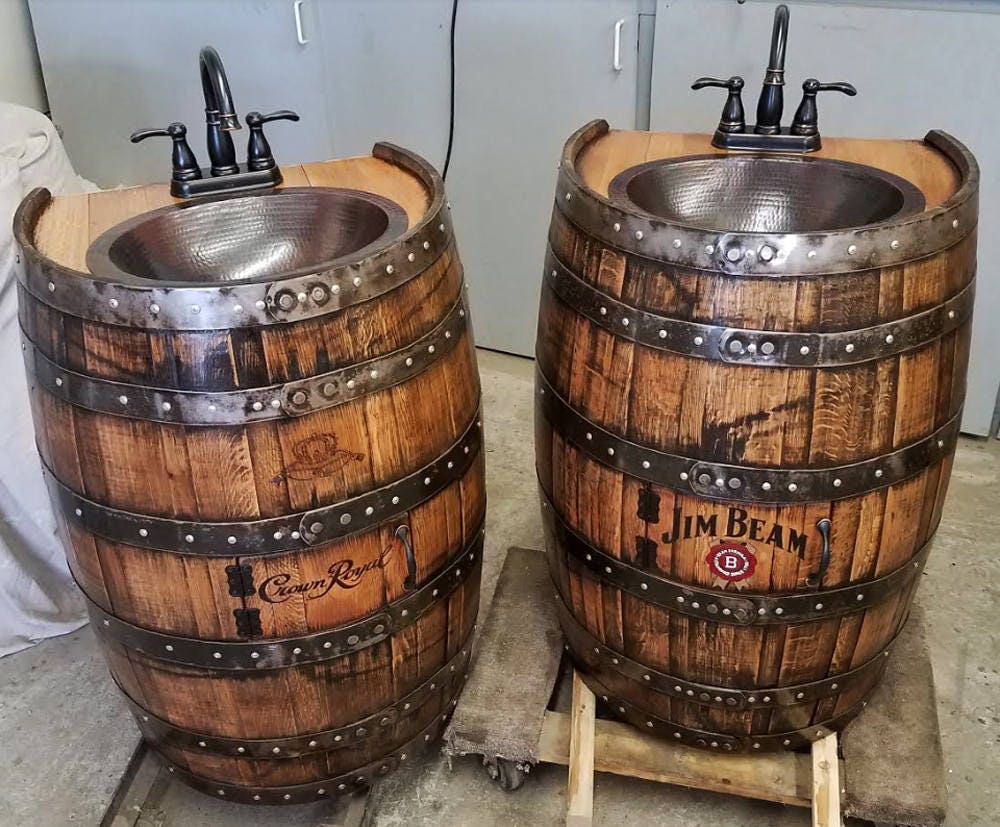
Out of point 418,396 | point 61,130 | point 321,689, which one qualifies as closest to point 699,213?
point 418,396

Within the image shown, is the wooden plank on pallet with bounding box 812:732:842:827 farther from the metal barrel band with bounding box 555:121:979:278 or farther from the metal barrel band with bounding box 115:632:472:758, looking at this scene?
the metal barrel band with bounding box 555:121:979:278

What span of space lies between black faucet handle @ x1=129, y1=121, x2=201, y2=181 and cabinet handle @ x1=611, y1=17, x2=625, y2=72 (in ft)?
4.23

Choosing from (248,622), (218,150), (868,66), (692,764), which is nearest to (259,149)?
(218,150)

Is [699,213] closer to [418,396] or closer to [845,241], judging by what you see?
[845,241]

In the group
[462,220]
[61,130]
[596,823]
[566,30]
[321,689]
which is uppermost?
[566,30]

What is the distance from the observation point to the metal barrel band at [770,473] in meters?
1.33

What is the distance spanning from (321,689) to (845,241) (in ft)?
3.23

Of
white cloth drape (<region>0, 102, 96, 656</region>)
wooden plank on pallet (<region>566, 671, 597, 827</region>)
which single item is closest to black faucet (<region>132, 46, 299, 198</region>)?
white cloth drape (<region>0, 102, 96, 656</region>)

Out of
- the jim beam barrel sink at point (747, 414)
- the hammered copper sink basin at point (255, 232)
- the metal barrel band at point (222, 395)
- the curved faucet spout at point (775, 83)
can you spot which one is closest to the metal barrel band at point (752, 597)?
the jim beam barrel sink at point (747, 414)

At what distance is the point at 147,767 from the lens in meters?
1.83

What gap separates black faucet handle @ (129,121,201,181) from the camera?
1529mm

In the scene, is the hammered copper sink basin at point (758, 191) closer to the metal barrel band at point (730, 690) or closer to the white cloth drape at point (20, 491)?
the metal barrel band at point (730, 690)

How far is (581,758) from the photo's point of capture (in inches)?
64.4

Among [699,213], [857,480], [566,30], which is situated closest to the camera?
[857,480]
